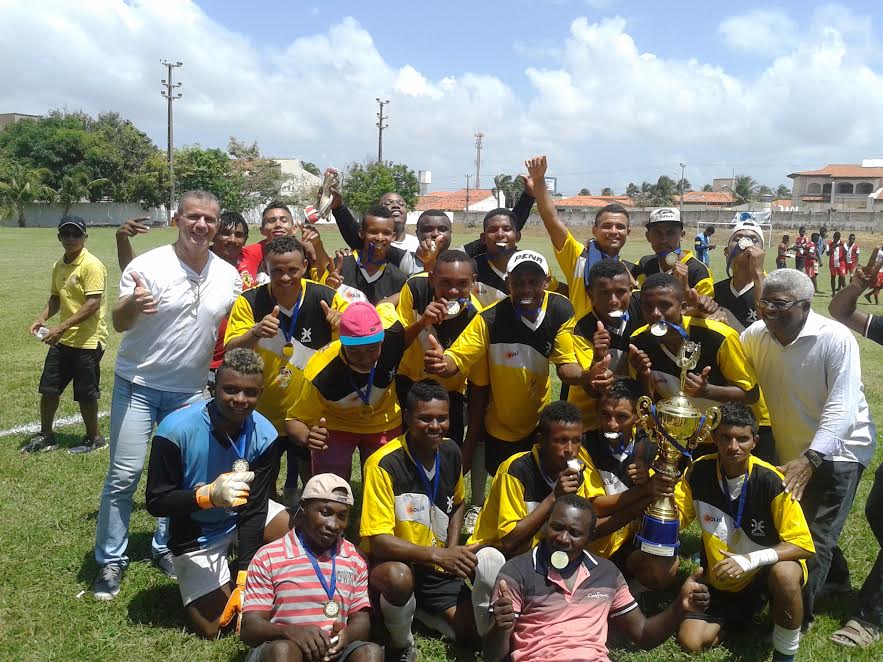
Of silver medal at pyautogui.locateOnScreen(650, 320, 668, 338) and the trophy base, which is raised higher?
silver medal at pyautogui.locateOnScreen(650, 320, 668, 338)

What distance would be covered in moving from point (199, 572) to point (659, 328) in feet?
10.9

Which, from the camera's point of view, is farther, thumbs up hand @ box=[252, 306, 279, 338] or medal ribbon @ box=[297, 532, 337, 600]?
thumbs up hand @ box=[252, 306, 279, 338]

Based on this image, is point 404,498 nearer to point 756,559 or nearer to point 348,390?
point 348,390

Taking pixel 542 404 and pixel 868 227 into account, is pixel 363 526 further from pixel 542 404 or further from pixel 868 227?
pixel 868 227

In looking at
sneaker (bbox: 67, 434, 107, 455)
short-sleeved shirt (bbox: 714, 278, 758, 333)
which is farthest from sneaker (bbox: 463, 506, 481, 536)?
sneaker (bbox: 67, 434, 107, 455)

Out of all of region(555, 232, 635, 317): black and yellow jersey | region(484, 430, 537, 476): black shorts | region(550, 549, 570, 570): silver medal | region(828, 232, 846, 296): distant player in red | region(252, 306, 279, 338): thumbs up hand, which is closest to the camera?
region(550, 549, 570, 570): silver medal

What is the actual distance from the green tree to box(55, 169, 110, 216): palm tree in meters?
22.5

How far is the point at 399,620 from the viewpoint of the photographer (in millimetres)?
4203

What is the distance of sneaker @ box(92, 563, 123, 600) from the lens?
16.0 feet

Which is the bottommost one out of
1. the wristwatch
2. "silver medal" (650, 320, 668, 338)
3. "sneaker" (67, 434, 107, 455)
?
"sneaker" (67, 434, 107, 455)

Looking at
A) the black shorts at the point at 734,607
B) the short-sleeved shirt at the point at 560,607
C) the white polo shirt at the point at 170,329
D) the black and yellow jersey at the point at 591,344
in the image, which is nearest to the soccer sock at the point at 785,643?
the black shorts at the point at 734,607

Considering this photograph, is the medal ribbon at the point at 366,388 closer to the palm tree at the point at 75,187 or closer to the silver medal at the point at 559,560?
the silver medal at the point at 559,560

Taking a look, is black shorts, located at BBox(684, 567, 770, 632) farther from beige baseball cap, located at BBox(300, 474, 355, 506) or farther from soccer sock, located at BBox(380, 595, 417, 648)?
beige baseball cap, located at BBox(300, 474, 355, 506)

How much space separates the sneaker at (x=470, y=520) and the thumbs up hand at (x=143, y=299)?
111 inches
